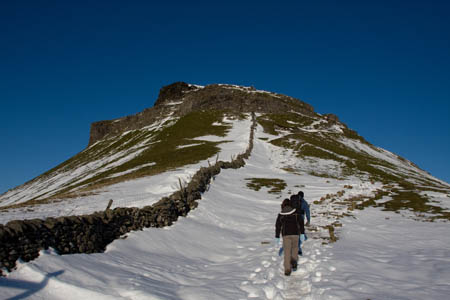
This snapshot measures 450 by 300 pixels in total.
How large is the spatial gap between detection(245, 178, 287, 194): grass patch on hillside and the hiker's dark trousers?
19336 mm

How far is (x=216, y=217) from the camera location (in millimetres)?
20203

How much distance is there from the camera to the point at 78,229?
10.8m

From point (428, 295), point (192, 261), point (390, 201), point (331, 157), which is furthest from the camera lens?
point (331, 157)

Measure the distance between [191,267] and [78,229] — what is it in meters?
4.36

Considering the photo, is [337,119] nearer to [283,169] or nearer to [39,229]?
[283,169]

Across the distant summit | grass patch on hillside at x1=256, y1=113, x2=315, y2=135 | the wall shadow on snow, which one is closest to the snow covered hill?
the wall shadow on snow

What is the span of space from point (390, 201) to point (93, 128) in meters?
180

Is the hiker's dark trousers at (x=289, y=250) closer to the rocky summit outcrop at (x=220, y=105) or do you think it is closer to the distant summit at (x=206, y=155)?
the distant summit at (x=206, y=155)

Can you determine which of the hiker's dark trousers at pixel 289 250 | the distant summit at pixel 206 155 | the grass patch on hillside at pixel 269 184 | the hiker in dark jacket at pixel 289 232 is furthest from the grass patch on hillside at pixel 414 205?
the hiker's dark trousers at pixel 289 250

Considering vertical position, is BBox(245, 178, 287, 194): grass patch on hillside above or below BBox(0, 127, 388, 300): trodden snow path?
above

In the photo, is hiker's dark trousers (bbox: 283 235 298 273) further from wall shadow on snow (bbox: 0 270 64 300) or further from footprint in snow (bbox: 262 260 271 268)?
wall shadow on snow (bbox: 0 270 64 300)

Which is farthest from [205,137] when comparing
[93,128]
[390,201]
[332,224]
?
[93,128]

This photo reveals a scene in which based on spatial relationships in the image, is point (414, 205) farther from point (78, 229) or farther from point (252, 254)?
point (78, 229)

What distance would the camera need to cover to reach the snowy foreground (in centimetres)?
820
